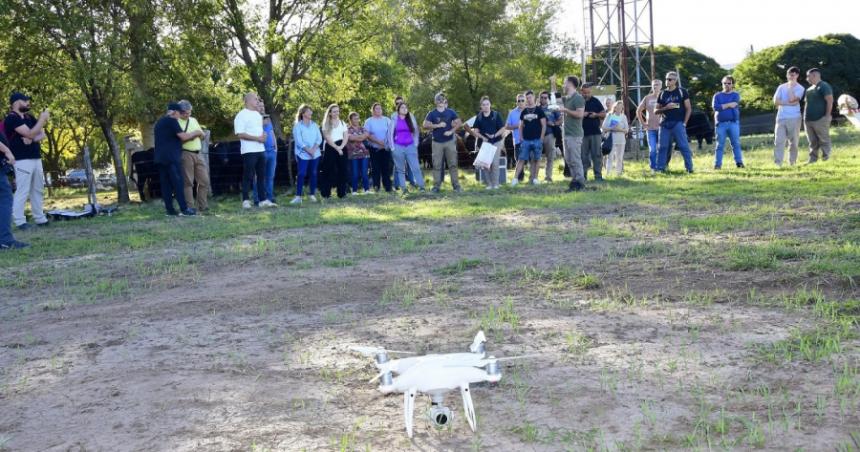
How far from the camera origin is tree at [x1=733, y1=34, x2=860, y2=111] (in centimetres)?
5278

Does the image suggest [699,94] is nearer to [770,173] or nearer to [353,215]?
[770,173]

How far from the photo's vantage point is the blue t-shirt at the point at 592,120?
15266mm

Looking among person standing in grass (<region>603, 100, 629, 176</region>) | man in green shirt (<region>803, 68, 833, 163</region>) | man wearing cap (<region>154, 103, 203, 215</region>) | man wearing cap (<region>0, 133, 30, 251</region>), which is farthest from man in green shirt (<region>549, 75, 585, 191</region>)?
man wearing cap (<region>0, 133, 30, 251</region>)

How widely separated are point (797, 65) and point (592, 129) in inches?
1700

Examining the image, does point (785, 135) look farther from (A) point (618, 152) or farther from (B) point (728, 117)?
(A) point (618, 152)

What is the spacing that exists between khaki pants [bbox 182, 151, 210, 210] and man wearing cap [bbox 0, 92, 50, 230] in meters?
2.23

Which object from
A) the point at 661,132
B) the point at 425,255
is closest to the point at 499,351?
the point at 425,255

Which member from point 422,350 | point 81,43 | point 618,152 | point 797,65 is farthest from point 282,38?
point 797,65

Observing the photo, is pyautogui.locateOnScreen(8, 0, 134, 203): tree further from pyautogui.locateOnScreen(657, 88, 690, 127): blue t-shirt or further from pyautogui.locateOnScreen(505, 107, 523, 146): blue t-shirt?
pyautogui.locateOnScreen(657, 88, 690, 127): blue t-shirt

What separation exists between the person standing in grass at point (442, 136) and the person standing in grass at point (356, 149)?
159 centimetres

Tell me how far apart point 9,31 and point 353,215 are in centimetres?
1416

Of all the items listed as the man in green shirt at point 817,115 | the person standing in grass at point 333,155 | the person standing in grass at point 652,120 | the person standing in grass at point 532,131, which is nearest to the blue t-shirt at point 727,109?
the person standing in grass at point 652,120

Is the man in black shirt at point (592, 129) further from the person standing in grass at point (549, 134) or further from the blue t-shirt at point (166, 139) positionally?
the blue t-shirt at point (166, 139)

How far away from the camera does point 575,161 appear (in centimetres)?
1395
